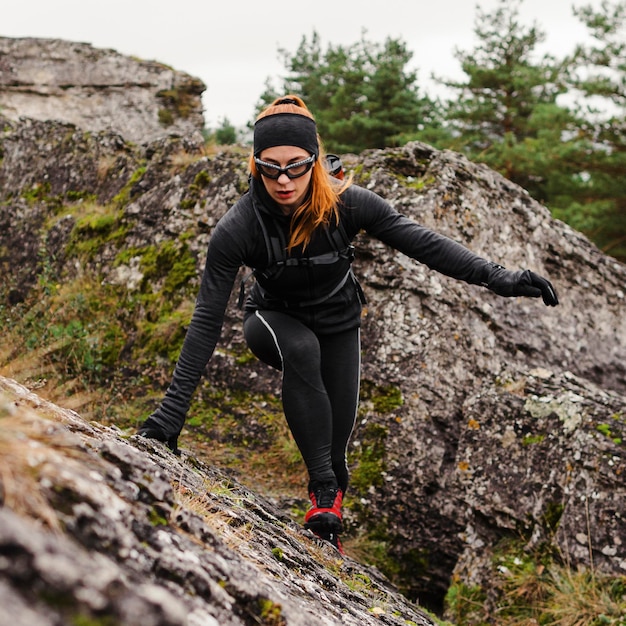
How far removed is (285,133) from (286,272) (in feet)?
2.45

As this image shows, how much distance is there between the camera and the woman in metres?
3.38

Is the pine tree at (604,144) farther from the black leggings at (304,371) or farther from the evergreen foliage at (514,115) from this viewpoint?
the black leggings at (304,371)

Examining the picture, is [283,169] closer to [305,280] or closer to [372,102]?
[305,280]

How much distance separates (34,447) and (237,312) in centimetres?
504

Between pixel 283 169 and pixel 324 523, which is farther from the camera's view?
pixel 324 523

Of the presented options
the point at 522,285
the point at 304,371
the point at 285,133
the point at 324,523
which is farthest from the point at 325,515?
the point at 285,133

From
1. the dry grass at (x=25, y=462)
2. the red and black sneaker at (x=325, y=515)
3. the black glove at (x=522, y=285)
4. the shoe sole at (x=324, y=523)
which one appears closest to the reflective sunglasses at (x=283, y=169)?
the black glove at (x=522, y=285)

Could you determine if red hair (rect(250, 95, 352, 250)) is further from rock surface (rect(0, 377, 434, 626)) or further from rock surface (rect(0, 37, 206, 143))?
rock surface (rect(0, 37, 206, 143))

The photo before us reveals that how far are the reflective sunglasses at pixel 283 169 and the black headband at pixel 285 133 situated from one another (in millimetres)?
71

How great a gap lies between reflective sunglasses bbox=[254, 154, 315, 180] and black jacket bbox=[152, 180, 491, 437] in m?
0.15

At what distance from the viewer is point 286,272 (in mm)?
3627

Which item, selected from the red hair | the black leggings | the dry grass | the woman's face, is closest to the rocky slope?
the black leggings

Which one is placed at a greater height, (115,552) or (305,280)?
(305,280)

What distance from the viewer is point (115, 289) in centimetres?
720
